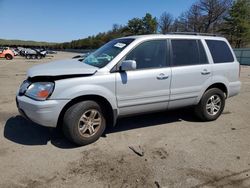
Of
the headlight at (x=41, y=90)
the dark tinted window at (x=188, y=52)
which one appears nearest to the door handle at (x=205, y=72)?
the dark tinted window at (x=188, y=52)

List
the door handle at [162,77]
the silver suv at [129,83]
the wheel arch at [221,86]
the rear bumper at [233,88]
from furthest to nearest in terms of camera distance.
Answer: the rear bumper at [233,88]
the wheel arch at [221,86]
the door handle at [162,77]
the silver suv at [129,83]

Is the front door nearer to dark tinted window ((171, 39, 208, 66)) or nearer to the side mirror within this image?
the side mirror

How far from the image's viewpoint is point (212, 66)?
5.71m

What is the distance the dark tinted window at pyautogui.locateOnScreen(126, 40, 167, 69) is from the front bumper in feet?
4.91

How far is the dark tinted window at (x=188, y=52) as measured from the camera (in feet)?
17.4

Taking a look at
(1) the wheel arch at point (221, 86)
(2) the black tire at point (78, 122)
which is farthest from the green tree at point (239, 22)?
(2) the black tire at point (78, 122)

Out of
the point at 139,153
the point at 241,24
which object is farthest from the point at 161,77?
the point at 241,24

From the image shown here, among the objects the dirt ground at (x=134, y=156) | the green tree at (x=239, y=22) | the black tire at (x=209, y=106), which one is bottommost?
the dirt ground at (x=134, y=156)

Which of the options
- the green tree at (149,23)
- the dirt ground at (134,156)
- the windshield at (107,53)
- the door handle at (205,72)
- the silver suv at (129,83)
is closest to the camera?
the dirt ground at (134,156)

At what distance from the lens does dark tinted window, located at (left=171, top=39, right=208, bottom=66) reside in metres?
5.31

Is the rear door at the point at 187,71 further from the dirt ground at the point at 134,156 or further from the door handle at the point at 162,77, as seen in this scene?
the dirt ground at the point at 134,156

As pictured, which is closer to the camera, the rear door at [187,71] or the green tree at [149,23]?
the rear door at [187,71]

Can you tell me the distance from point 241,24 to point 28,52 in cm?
3649

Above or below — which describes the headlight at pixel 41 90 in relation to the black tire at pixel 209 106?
above
